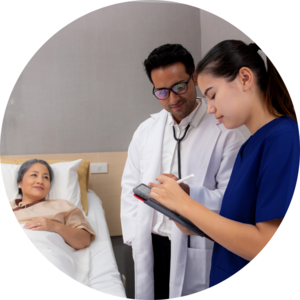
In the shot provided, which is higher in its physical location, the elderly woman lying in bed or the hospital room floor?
the elderly woman lying in bed

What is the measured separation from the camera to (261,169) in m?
0.54

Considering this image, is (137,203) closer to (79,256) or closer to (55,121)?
(79,256)

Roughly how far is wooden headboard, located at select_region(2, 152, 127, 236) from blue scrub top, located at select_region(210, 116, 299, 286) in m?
0.91

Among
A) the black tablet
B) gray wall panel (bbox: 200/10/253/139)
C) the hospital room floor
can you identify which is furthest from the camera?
the hospital room floor

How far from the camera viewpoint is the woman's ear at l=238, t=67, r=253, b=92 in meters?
0.58

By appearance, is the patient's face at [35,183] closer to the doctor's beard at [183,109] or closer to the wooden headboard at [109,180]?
the wooden headboard at [109,180]

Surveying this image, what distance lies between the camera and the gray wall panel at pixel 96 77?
4.72 feet

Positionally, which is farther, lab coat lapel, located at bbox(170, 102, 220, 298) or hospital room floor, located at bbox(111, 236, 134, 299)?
hospital room floor, located at bbox(111, 236, 134, 299)

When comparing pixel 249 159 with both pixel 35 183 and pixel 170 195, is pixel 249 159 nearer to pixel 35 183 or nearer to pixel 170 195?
pixel 170 195

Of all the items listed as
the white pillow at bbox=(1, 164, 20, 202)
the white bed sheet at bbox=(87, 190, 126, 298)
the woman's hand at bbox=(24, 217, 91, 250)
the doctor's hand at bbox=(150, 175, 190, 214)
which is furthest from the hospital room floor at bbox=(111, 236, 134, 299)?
the doctor's hand at bbox=(150, 175, 190, 214)

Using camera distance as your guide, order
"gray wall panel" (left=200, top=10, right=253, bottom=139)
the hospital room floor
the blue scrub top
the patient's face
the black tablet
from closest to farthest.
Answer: the blue scrub top < the black tablet < "gray wall panel" (left=200, top=10, right=253, bottom=139) < the patient's face < the hospital room floor

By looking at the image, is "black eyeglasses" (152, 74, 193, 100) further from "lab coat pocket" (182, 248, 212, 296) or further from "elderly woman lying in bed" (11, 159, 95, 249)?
"elderly woman lying in bed" (11, 159, 95, 249)

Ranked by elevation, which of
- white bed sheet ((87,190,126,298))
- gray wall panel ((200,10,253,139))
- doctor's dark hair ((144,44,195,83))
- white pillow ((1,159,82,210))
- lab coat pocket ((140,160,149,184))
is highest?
gray wall panel ((200,10,253,139))

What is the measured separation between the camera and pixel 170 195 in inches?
23.3
